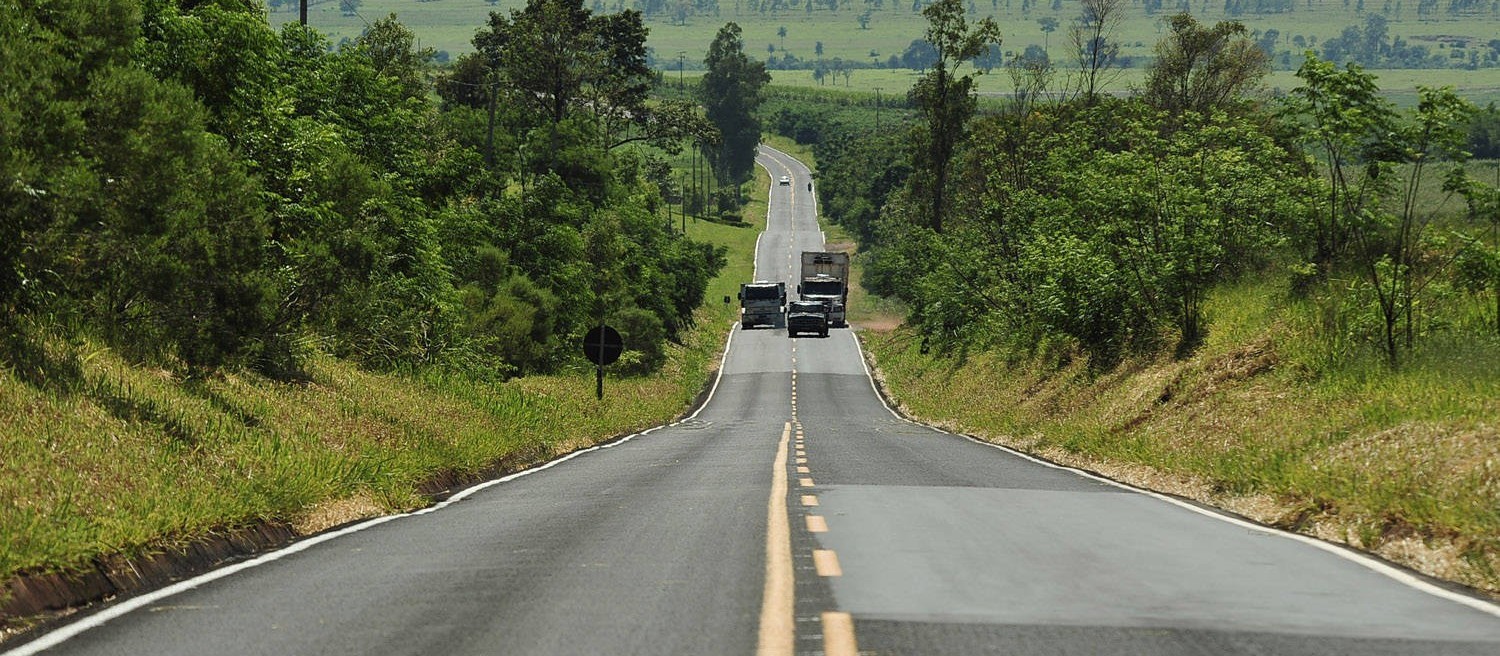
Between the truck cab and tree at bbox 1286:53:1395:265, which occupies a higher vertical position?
tree at bbox 1286:53:1395:265

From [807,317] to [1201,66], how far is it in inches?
1103

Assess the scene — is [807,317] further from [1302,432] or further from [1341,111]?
[1302,432]

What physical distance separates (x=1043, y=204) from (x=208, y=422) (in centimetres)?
2723

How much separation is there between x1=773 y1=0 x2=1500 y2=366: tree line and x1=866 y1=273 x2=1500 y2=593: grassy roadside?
858mm

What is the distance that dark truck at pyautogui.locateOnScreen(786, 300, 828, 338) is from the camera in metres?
88.4

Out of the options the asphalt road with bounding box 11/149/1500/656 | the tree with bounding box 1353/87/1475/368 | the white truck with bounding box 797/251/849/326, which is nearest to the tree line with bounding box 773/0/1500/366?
the tree with bounding box 1353/87/1475/368

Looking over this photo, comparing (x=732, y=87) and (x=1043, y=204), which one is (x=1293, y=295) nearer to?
(x=1043, y=204)

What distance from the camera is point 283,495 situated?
498 inches

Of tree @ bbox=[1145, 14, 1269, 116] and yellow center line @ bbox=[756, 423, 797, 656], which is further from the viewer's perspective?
tree @ bbox=[1145, 14, 1269, 116]

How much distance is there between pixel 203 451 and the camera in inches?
519

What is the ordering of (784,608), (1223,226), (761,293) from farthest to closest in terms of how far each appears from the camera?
(761,293) < (1223,226) < (784,608)

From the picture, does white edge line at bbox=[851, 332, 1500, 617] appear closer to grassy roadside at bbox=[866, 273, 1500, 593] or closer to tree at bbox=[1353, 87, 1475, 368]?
grassy roadside at bbox=[866, 273, 1500, 593]

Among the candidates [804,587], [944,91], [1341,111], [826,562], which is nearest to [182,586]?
[804,587]

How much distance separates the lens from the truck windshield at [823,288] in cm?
9006
